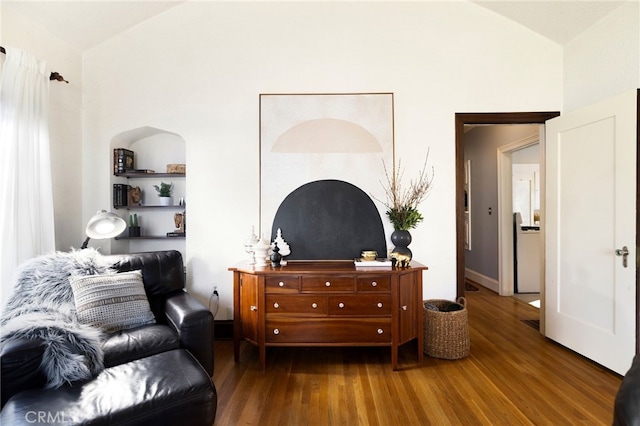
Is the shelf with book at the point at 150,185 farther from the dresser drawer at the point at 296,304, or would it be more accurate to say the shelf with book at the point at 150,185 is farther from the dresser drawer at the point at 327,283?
the dresser drawer at the point at 327,283

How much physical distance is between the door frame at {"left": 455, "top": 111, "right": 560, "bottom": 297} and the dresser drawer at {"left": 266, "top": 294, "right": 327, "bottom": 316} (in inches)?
56.6

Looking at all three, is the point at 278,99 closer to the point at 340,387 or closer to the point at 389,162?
the point at 389,162

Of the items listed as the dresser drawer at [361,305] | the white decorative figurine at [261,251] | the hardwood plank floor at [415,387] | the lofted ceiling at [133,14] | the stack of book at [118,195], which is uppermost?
the lofted ceiling at [133,14]

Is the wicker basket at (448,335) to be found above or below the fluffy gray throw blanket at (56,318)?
below

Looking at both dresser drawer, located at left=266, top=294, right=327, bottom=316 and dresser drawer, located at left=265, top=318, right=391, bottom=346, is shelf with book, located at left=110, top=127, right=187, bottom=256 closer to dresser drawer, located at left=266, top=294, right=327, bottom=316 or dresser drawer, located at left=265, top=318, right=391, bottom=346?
dresser drawer, located at left=266, top=294, right=327, bottom=316

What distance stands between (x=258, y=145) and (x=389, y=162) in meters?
1.28

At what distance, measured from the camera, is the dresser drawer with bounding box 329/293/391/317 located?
2.38 meters

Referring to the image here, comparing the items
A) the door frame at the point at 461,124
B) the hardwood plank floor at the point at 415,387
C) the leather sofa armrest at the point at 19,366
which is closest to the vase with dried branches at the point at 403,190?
the door frame at the point at 461,124

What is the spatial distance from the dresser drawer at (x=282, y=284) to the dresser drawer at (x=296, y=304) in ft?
0.13

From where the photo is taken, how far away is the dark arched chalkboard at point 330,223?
9.66 ft

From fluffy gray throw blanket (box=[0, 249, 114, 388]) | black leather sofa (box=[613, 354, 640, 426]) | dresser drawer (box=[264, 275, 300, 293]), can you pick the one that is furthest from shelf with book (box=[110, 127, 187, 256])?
black leather sofa (box=[613, 354, 640, 426])

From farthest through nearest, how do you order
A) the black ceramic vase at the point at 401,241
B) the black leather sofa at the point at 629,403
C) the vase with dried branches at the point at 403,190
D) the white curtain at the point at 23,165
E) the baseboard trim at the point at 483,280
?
1. the baseboard trim at the point at 483,280
2. the vase with dried branches at the point at 403,190
3. the black ceramic vase at the point at 401,241
4. the white curtain at the point at 23,165
5. the black leather sofa at the point at 629,403

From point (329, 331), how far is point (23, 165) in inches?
103

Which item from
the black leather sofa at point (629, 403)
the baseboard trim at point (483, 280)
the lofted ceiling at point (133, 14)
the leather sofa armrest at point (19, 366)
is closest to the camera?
the black leather sofa at point (629, 403)
